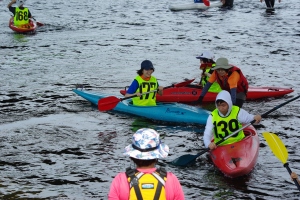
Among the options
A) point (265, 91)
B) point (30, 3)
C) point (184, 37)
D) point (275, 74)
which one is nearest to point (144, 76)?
point (265, 91)

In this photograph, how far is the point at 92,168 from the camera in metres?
8.18

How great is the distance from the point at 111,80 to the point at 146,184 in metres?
10.5

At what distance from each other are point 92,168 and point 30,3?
2270cm

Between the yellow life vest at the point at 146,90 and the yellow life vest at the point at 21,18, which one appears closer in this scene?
the yellow life vest at the point at 146,90

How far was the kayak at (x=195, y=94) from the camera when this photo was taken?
11.6 m

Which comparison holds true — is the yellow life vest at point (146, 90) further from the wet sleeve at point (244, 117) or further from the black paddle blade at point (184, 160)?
the wet sleeve at point (244, 117)

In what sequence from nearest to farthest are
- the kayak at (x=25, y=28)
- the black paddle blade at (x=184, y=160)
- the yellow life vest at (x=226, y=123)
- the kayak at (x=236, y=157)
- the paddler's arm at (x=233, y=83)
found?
the kayak at (x=236, y=157), the yellow life vest at (x=226, y=123), the black paddle blade at (x=184, y=160), the paddler's arm at (x=233, y=83), the kayak at (x=25, y=28)

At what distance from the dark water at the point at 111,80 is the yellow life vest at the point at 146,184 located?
3.24m

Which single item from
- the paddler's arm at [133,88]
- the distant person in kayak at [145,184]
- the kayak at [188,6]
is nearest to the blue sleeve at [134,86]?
the paddler's arm at [133,88]

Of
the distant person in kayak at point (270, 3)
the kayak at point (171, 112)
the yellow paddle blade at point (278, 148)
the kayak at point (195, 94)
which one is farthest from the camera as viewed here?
the distant person in kayak at point (270, 3)

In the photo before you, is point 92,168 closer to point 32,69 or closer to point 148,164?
point 148,164

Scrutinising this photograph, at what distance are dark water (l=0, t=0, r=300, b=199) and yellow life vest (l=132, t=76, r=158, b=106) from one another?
0.36 m

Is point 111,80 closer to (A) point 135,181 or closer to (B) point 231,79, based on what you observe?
(B) point 231,79

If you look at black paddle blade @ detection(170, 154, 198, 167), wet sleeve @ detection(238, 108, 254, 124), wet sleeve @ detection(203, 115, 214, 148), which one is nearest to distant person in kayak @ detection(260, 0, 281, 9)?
black paddle blade @ detection(170, 154, 198, 167)
